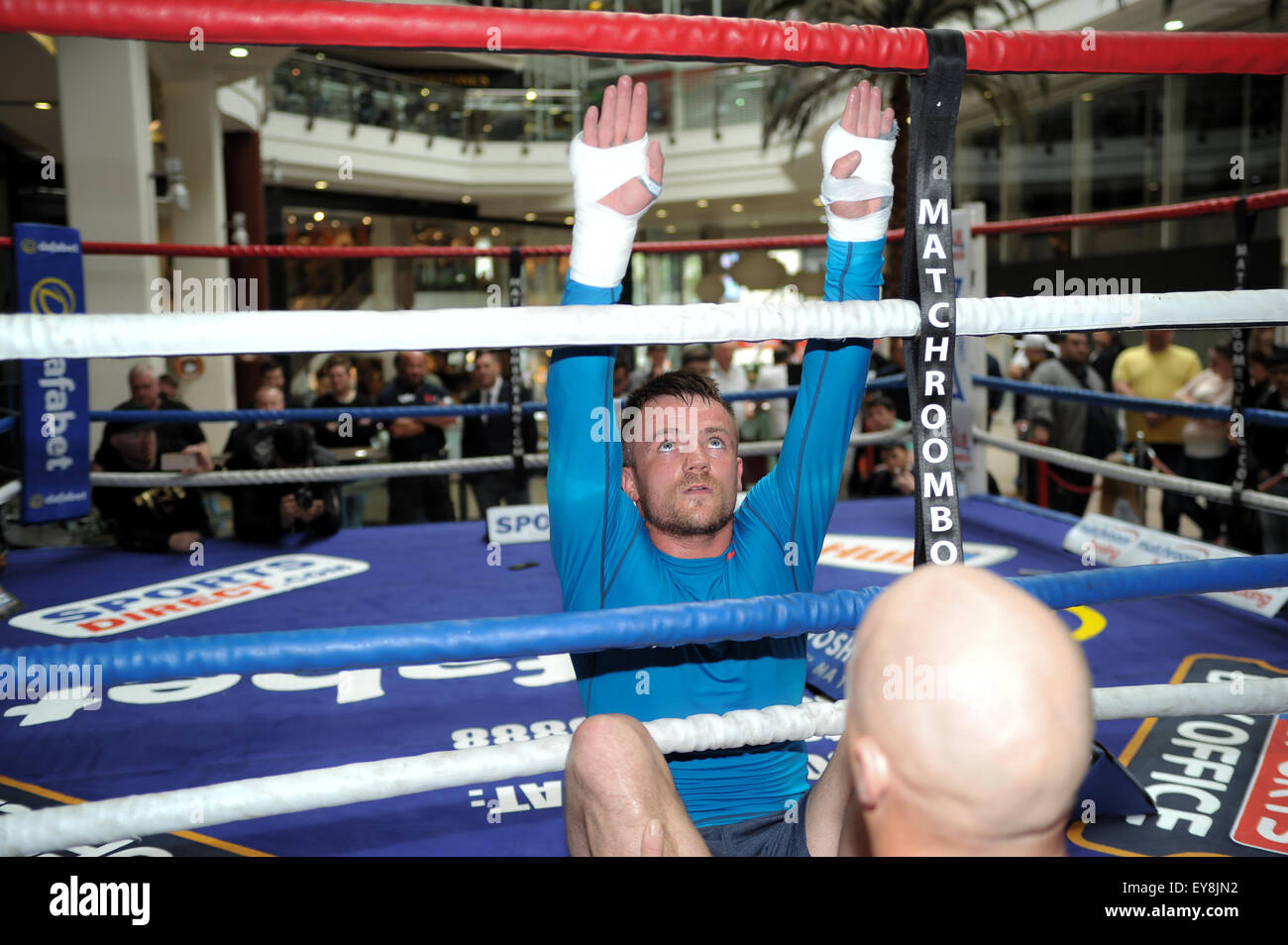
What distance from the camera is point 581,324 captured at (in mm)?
1112

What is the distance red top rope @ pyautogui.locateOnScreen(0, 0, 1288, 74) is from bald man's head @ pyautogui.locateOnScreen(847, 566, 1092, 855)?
2.49 feet

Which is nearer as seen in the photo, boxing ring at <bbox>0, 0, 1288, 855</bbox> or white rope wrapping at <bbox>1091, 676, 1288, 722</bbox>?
boxing ring at <bbox>0, 0, 1288, 855</bbox>

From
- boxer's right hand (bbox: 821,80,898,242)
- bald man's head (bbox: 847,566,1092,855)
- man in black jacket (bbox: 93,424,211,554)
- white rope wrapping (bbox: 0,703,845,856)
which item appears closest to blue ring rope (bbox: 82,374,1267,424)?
man in black jacket (bbox: 93,424,211,554)

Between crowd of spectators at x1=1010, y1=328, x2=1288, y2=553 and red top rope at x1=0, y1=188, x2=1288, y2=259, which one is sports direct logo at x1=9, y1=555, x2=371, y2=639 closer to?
red top rope at x1=0, y1=188, x2=1288, y2=259

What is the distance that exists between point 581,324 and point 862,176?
18.5 inches

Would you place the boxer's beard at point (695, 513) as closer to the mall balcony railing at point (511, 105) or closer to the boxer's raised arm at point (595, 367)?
the boxer's raised arm at point (595, 367)

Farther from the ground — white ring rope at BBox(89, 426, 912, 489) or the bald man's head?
the bald man's head

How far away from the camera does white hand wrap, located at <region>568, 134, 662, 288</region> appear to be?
1.17 metres

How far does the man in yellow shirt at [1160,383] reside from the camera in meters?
4.83

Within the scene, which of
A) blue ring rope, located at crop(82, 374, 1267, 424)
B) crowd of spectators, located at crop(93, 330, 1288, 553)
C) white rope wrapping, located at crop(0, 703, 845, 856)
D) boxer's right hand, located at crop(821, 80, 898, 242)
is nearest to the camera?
white rope wrapping, located at crop(0, 703, 845, 856)

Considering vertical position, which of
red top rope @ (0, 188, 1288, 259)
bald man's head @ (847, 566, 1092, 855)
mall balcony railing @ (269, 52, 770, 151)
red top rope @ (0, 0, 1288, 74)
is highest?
mall balcony railing @ (269, 52, 770, 151)

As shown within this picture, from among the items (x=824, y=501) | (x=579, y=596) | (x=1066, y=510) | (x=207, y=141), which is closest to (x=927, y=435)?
(x=824, y=501)
